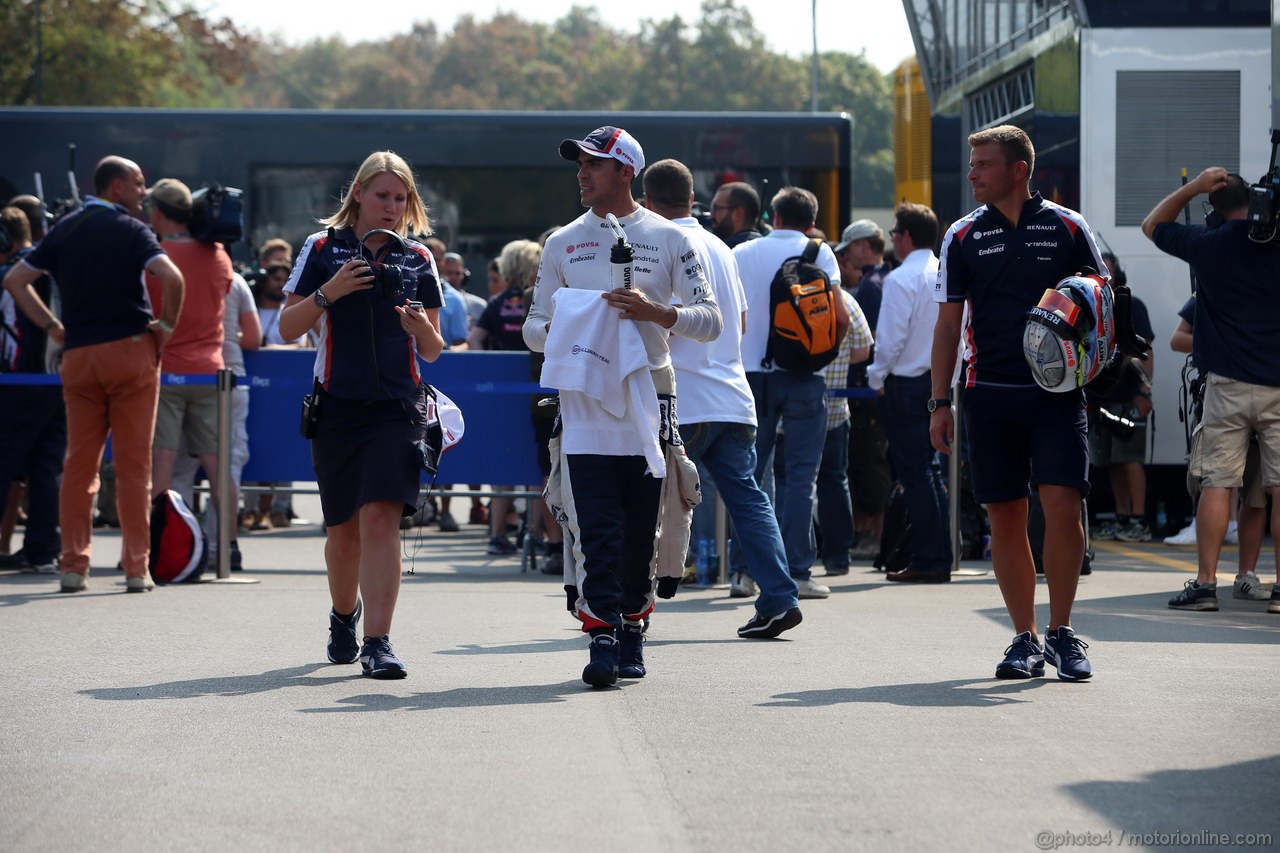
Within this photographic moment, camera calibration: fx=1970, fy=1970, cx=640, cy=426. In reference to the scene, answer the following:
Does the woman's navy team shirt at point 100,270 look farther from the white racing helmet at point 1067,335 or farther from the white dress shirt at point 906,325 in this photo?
the white racing helmet at point 1067,335

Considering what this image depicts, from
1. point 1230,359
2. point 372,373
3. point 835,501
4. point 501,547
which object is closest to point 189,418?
point 501,547

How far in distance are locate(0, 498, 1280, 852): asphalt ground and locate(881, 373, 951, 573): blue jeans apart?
1.69 m

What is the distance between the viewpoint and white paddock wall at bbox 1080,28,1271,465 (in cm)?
1494

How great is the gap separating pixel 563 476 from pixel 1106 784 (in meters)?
2.53

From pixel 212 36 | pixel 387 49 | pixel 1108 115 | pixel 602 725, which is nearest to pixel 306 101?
pixel 387 49

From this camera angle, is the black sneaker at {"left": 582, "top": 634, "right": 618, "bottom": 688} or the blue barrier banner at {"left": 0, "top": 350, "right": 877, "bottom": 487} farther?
the blue barrier banner at {"left": 0, "top": 350, "right": 877, "bottom": 487}

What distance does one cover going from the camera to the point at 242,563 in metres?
12.4

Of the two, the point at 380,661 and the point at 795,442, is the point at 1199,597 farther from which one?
the point at 380,661

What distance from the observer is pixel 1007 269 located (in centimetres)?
718

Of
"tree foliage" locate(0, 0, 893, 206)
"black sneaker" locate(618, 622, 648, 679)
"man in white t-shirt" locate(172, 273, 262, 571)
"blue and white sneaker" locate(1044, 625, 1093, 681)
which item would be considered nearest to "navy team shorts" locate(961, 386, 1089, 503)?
"blue and white sneaker" locate(1044, 625, 1093, 681)

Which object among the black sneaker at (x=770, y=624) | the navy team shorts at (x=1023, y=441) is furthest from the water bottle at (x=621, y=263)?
the black sneaker at (x=770, y=624)

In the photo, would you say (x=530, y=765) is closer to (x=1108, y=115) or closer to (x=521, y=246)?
(x=521, y=246)
